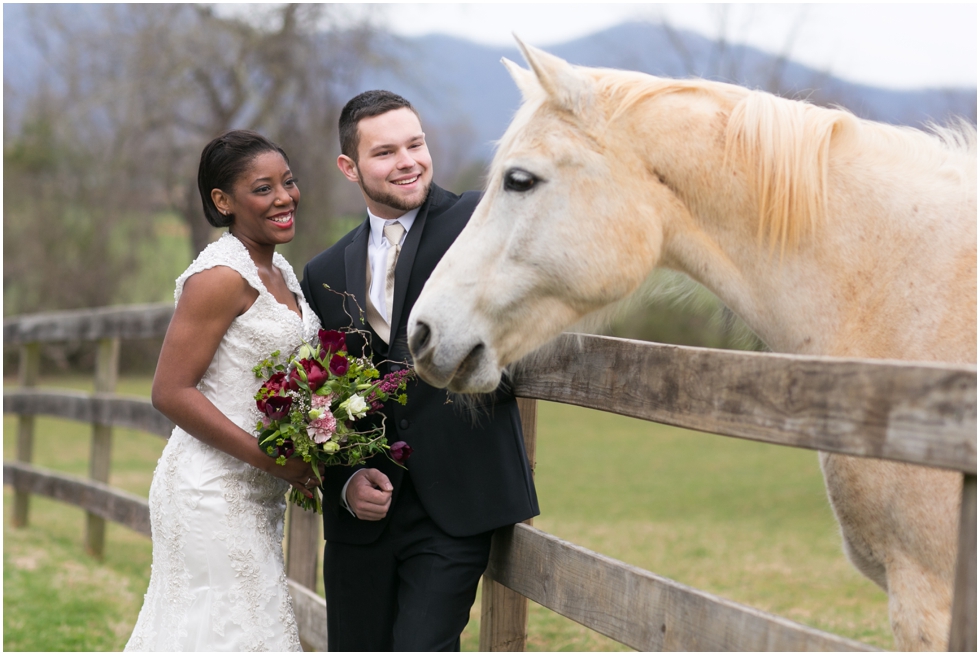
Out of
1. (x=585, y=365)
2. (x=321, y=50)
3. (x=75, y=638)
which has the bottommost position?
(x=75, y=638)

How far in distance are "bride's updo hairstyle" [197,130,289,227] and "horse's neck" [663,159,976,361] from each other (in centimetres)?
134

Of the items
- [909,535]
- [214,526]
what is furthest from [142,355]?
[909,535]

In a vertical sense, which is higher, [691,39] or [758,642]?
[691,39]

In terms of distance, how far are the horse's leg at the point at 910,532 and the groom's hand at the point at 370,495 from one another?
1.19 m

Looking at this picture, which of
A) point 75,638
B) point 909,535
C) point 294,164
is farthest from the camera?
point 294,164

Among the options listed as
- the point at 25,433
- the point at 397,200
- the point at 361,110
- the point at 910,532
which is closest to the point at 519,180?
the point at 397,200

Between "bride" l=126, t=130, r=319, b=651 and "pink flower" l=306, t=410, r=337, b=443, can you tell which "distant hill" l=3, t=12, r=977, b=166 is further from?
"pink flower" l=306, t=410, r=337, b=443

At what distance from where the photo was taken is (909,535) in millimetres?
1791

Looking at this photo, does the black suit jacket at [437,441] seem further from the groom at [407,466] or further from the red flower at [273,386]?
the red flower at [273,386]

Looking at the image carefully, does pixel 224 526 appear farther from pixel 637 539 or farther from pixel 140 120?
pixel 140 120

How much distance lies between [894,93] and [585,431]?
2683 inches

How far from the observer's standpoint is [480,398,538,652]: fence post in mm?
2705

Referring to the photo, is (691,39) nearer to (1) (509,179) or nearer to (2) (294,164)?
(2) (294,164)

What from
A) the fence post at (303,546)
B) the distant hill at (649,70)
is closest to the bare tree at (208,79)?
the distant hill at (649,70)
